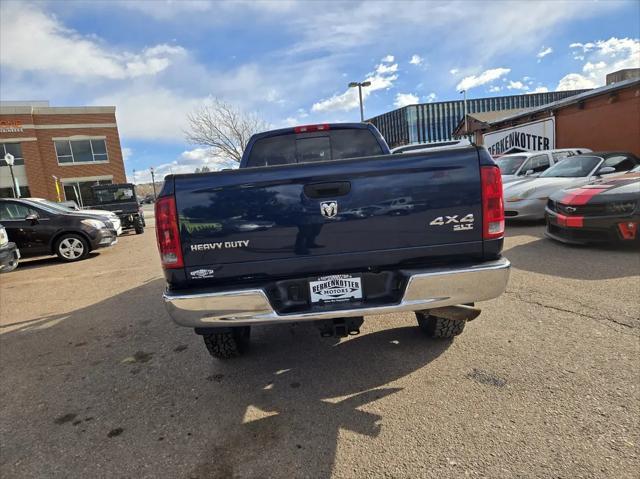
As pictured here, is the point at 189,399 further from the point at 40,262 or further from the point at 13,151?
the point at 13,151

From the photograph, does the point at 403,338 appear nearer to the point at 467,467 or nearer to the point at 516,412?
the point at 516,412

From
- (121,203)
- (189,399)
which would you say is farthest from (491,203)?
(121,203)

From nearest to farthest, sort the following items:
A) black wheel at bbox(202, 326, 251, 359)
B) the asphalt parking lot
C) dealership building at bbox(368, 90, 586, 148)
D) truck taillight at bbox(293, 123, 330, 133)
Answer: the asphalt parking lot < black wheel at bbox(202, 326, 251, 359) < truck taillight at bbox(293, 123, 330, 133) < dealership building at bbox(368, 90, 586, 148)

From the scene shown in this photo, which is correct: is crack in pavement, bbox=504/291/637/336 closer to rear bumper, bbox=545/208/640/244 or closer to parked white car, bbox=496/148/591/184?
rear bumper, bbox=545/208/640/244

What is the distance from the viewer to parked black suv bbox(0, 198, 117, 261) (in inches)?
339

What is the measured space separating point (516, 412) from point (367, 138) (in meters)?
2.93

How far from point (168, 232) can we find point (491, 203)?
1963 millimetres

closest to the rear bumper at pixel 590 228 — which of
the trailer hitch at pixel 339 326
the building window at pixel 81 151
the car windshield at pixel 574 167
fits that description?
the car windshield at pixel 574 167

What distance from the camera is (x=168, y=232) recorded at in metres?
2.35

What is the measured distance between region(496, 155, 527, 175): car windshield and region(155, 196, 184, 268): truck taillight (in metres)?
10.5

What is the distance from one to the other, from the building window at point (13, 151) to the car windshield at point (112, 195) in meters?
19.9

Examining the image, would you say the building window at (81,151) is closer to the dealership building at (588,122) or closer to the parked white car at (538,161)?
the dealership building at (588,122)

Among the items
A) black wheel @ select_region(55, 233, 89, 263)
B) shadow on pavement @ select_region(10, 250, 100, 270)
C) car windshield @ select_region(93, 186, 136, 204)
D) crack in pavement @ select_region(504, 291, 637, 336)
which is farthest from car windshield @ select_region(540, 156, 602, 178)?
car windshield @ select_region(93, 186, 136, 204)

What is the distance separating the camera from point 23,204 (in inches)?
348
